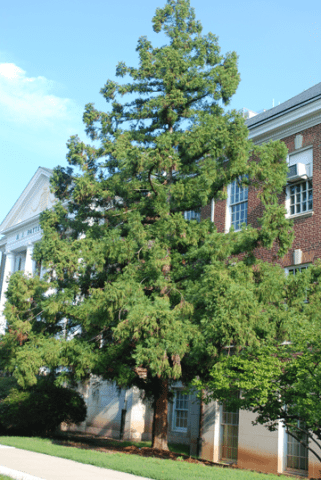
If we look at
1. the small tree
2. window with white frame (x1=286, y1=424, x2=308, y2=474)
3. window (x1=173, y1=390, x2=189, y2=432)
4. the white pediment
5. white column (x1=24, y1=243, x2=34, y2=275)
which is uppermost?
the white pediment

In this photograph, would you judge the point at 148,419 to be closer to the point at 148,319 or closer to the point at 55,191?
the point at 55,191

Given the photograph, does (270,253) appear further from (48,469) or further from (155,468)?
(48,469)

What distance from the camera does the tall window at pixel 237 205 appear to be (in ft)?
66.9

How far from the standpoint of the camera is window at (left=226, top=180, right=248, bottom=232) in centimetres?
2042

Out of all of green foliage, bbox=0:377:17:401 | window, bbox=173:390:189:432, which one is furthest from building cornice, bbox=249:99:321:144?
green foliage, bbox=0:377:17:401

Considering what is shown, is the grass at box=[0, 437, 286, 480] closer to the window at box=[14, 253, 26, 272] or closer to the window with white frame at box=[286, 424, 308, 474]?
the window with white frame at box=[286, 424, 308, 474]

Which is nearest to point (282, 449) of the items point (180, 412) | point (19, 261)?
point (180, 412)

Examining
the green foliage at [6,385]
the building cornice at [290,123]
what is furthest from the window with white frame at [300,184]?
the green foliage at [6,385]

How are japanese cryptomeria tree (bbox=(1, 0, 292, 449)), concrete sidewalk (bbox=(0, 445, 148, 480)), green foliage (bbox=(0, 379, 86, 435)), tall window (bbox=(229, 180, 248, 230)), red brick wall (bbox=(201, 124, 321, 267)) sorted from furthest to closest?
tall window (bbox=(229, 180, 248, 230)), green foliage (bbox=(0, 379, 86, 435)), red brick wall (bbox=(201, 124, 321, 267)), japanese cryptomeria tree (bbox=(1, 0, 292, 449)), concrete sidewalk (bbox=(0, 445, 148, 480))

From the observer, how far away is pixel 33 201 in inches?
1646

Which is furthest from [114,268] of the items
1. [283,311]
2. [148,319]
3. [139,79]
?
[139,79]

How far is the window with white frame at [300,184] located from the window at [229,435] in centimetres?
750

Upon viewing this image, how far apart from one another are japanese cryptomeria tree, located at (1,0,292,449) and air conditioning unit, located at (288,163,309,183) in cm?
236

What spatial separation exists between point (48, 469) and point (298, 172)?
1229 cm
